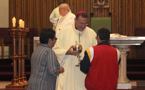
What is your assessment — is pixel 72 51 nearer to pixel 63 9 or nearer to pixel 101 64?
pixel 101 64

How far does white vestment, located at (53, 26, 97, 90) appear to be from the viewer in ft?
20.8

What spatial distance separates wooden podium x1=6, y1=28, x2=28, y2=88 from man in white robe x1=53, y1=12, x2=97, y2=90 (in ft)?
10.7

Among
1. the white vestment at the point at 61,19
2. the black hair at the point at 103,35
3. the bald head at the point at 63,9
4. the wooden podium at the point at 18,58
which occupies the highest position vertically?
the bald head at the point at 63,9

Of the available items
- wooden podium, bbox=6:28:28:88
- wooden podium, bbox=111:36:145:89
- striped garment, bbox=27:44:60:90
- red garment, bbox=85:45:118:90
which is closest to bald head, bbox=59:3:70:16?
wooden podium, bbox=6:28:28:88

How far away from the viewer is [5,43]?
47.1ft

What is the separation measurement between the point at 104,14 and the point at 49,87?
987 centimetres

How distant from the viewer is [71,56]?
21.2ft

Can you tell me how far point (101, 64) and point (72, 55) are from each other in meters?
0.96

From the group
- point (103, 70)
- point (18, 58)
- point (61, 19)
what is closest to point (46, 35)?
point (103, 70)

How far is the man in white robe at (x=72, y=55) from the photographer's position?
6.32m

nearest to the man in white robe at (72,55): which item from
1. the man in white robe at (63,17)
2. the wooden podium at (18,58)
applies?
the wooden podium at (18,58)

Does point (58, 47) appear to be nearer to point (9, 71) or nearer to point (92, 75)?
point (92, 75)

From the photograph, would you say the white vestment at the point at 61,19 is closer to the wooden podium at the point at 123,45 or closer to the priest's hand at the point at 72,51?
the wooden podium at the point at 123,45

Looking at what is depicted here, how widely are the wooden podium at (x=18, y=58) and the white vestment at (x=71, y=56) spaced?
10.7ft
